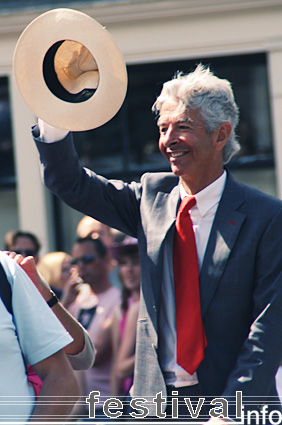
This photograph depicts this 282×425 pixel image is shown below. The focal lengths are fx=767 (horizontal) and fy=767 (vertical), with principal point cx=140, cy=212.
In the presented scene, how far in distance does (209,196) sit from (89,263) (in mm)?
2487

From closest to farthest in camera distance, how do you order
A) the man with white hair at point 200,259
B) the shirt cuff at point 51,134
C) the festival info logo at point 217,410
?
the festival info logo at point 217,410 < the man with white hair at point 200,259 < the shirt cuff at point 51,134

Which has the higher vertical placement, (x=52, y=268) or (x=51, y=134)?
(x=51, y=134)

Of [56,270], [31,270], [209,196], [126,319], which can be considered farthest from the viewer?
[56,270]

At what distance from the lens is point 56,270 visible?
6035 mm

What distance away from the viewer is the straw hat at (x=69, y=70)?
9.51ft

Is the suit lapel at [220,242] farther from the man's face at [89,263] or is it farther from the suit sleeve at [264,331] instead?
the man's face at [89,263]

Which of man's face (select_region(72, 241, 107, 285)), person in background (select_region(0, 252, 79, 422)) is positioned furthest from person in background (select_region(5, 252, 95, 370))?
man's face (select_region(72, 241, 107, 285))

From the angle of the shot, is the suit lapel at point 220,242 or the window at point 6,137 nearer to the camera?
the suit lapel at point 220,242

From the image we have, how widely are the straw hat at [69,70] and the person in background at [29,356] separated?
80cm

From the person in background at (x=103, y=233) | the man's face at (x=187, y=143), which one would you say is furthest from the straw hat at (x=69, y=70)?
the person in background at (x=103, y=233)

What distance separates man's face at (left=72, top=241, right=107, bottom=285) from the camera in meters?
5.32

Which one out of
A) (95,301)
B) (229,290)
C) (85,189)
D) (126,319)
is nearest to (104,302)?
(95,301)

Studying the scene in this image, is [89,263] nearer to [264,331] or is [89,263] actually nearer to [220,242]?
[220,242]

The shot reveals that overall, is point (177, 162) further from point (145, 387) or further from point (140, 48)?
point (140, 48)
